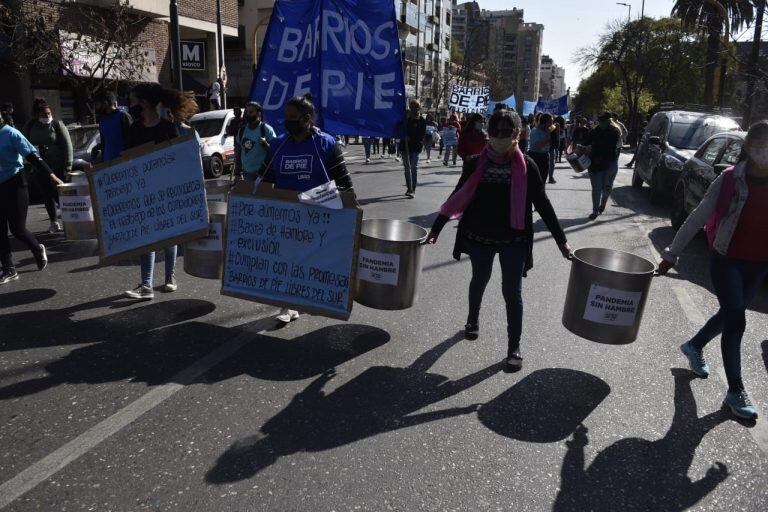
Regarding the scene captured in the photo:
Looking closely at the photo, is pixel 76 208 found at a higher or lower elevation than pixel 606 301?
higher

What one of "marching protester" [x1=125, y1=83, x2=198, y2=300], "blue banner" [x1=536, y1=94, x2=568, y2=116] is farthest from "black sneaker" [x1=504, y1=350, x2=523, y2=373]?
"blue banner" [x1=536, y1=94, x2=568, y2=116]

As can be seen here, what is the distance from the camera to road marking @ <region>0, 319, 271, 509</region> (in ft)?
9.36

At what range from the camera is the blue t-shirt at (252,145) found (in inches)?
295

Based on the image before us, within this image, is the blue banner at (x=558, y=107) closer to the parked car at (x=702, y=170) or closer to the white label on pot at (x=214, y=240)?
the parked car at (x=702, y=170)

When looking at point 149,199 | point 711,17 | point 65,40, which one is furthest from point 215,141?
point 711,17

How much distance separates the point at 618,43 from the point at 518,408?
5528 cm

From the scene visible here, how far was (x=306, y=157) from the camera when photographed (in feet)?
15.5

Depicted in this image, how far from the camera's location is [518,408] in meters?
3.71

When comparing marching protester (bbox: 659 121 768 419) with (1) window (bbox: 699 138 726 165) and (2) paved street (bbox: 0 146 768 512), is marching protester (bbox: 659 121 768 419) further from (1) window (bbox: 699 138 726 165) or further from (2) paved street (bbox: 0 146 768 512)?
(1) window (bbox: 699 138 726 165)

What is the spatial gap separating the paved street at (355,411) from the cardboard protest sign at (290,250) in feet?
1.17

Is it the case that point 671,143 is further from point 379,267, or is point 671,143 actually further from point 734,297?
point 379,267

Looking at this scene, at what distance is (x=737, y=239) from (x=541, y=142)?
23.6ft

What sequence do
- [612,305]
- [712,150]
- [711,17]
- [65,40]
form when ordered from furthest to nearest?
[711,17] → [65,40] → [712,150] → [612,305]

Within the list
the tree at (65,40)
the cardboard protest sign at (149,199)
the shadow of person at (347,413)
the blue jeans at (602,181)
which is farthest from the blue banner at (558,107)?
the shadow of person at (347,413)
